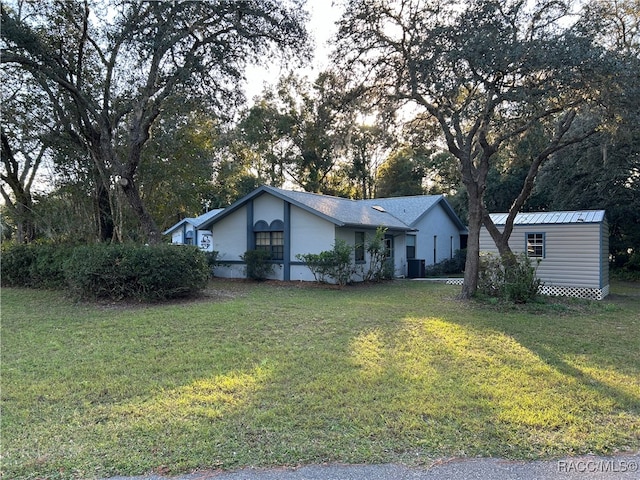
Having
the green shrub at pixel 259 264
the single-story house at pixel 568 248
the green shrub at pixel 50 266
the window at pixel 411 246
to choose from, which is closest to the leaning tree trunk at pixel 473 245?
the single-story house at pixel 568 248

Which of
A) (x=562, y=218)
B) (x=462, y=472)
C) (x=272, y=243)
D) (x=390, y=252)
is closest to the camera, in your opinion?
(x=462, y=472)

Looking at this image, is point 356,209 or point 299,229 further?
point 356,209

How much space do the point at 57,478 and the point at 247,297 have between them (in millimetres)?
9131

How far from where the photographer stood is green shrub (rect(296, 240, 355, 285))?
14672 millimetres

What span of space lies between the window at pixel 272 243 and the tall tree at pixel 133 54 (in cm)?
490

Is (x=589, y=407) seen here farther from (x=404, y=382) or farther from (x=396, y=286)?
(x=396, y=286)

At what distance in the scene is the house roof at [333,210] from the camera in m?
15.6

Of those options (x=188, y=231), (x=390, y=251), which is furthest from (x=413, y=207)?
(x=188, y=231)

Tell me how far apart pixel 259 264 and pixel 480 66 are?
10776mm

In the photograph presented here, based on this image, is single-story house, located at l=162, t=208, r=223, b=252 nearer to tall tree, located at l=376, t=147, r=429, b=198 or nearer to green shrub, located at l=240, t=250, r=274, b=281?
green shrub, located at l=240, t=250, r=274, b=281

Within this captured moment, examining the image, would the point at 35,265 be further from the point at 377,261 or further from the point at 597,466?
the point at 597,466

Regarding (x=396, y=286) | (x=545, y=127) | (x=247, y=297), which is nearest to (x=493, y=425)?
(x=247, y=297)

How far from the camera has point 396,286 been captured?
614 inches

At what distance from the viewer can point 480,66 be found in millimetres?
9023
